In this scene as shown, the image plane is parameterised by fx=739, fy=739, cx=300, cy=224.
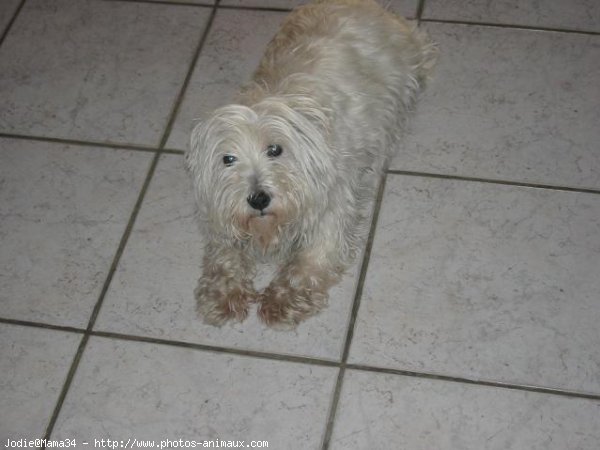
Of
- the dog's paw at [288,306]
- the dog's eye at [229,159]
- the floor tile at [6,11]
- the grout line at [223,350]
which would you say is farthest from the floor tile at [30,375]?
the floor tile at [6,11]

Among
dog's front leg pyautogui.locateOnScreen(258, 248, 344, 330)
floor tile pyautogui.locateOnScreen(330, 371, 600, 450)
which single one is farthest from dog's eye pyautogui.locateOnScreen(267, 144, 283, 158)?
floor tile pyautogui.locateOnScreen(330, 371, 600, 450)

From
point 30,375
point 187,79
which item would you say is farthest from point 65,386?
point 187,79

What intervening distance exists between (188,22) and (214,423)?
206 cm

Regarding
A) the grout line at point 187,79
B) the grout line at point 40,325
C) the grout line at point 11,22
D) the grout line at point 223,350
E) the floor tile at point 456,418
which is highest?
the grout line at point 11,22

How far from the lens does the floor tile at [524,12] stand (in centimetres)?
347

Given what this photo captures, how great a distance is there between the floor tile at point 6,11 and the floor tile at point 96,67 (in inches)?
2.5

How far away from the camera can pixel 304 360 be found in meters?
2.66

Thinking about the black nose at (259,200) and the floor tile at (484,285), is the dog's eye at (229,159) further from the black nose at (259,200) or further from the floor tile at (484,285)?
the floor tile at (484,285)

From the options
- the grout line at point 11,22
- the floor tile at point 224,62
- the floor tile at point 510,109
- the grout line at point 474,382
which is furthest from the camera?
the grout line at point 11,22

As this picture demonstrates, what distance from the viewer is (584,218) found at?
113 inches

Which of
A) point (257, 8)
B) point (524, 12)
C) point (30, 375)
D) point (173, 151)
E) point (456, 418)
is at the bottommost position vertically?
point (456, 418)

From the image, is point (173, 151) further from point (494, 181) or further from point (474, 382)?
point (474, 382)

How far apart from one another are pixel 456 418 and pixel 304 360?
0.56 meters

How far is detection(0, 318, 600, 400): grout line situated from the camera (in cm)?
252
